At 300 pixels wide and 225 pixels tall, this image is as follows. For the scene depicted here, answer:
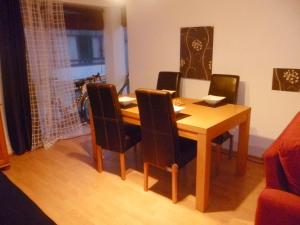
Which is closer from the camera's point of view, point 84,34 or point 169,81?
point 169,81

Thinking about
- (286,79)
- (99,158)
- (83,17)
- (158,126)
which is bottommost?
(99,158)

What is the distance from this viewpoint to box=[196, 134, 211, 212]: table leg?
80.4 inches

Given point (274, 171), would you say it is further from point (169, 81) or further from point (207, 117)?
point (169, 81)

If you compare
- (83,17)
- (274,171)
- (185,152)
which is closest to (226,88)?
(185,152)

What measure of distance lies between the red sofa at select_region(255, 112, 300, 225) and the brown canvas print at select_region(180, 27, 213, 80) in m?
2.08

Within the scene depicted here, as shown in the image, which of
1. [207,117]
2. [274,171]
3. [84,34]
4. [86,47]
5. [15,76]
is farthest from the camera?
[86,47]

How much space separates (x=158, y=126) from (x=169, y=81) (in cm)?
145

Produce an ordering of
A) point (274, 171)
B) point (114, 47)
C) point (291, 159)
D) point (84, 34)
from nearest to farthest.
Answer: point (291, 159), point (274, 171), point (114, 47), point (84, 34)

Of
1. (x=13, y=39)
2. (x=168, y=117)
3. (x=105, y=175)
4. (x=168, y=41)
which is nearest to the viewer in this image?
(x=168, y=117)

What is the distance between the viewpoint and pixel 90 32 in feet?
17.6

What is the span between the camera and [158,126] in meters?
2.20

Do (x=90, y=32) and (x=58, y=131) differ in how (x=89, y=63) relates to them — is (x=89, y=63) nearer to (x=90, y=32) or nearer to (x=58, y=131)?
(x=90, y=32)

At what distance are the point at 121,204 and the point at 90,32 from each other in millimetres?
→ 4056

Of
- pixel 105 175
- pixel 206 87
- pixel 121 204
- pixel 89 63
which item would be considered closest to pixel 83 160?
pixel 105 175
